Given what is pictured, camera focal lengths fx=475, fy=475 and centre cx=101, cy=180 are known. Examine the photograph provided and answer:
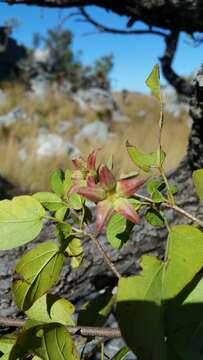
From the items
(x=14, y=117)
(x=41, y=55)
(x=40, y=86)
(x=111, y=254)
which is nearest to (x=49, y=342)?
(x=111, y=254)

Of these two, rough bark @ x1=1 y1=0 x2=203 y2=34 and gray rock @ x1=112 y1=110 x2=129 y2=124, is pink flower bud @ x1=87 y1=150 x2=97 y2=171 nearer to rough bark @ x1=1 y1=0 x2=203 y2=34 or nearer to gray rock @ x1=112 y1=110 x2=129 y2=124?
rough bark @ x1=1 y1=0 x2=203 y2=34

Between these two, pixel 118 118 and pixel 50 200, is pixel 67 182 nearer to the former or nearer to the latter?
pixel 50 200

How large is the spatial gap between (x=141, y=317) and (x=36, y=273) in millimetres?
147

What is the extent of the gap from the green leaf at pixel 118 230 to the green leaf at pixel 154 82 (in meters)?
0.12

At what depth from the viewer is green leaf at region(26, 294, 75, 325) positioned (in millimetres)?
511

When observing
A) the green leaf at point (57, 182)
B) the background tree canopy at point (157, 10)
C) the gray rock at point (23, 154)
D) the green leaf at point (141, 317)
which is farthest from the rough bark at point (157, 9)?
the gray rock at point (23, 154)

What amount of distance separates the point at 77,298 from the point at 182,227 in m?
0.67

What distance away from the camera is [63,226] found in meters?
0.42

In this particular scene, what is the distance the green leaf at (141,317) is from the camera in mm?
291

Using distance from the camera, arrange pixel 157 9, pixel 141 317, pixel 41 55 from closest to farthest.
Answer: pixel 141 317 → pixel 157 9 → pixel 41 55

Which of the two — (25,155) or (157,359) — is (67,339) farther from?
(25,155)

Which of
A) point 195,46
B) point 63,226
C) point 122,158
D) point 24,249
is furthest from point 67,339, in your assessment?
point 122,158

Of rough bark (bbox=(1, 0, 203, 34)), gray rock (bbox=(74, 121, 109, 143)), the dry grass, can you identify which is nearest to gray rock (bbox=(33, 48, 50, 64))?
the dry grass

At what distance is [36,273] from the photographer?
16.5 inches
